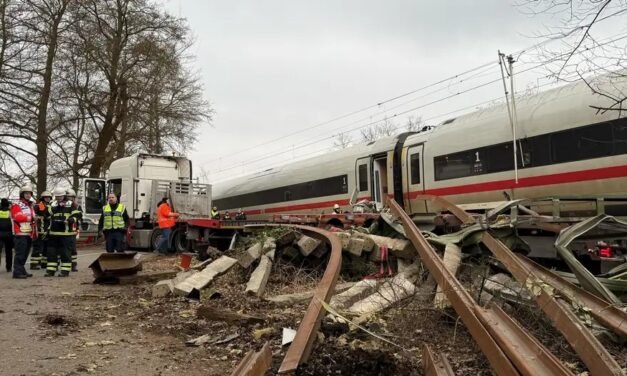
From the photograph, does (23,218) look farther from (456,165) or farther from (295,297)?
(456,165)

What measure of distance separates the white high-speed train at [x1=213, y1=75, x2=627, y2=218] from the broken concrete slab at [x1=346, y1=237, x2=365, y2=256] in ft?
10.8

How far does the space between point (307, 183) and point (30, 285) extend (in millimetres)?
10529

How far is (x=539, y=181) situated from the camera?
1009cm

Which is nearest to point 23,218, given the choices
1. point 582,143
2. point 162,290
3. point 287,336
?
point 162,290

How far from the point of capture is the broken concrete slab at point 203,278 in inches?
276

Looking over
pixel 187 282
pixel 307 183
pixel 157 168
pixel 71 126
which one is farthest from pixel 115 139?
pixel 187 282

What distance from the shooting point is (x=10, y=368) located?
422 centimetres

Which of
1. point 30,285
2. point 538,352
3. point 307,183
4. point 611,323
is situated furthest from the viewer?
point 307,183

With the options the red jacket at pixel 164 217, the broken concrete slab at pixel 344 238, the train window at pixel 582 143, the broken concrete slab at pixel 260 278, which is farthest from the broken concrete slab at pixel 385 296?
the red jacket at pixel 164 217

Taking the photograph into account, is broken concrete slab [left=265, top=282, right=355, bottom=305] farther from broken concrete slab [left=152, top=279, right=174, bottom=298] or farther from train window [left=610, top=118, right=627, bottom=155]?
train window [left=610, top=118, right=627, bottom=155]

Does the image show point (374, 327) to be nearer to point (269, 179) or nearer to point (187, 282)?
point (187, 282)

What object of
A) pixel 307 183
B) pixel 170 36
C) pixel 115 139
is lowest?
pixel 307 183

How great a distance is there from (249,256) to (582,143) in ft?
20.0

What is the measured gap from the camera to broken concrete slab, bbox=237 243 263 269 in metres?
7.90
